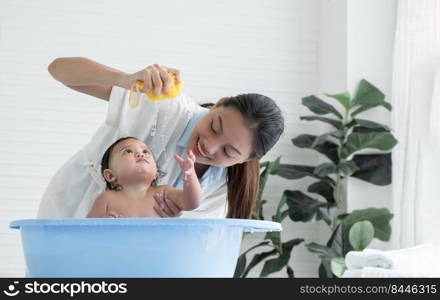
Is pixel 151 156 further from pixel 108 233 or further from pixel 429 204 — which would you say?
pixel 429 204

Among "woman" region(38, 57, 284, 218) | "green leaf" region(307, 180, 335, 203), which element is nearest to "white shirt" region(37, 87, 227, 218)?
"woman" region(38, 57, 284, 218)

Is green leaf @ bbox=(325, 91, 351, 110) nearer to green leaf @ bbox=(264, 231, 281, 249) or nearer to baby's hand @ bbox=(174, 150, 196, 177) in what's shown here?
green leaf @ bbox=(264, 231, 281, 249)

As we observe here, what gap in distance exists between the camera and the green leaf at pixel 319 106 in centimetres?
321

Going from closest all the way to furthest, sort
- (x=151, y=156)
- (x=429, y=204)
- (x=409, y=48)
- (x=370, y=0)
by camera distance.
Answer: (x=151, y=156) < (x=429, y=204) < (x=409, y=48) < (x=370, y=0)

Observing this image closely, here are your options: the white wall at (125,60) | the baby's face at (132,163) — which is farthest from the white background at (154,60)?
the baby's face at (132,163)

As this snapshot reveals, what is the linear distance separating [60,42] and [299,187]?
1529 mm

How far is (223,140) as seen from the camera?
1.48 m

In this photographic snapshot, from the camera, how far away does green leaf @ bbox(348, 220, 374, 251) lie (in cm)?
281

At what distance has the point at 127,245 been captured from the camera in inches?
35.0

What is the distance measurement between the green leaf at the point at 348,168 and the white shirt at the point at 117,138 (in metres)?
1.57

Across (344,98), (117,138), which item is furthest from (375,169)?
(117,138)

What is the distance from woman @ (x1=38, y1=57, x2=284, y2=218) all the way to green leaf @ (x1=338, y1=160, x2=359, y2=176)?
1.50m

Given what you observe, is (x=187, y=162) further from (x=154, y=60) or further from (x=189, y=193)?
(x=154, y=60)

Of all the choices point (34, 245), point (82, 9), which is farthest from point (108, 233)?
point (82, 9)
